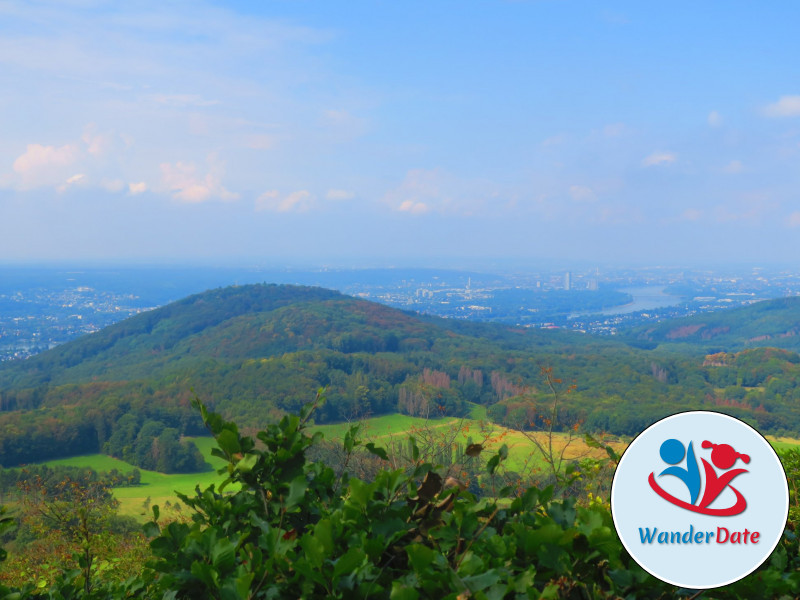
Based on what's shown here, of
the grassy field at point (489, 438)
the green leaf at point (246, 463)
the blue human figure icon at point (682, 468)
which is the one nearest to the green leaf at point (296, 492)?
the green leaf at point (246, 463)

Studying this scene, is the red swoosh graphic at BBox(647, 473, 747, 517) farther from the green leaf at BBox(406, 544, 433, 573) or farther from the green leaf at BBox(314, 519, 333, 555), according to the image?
the green leaf at BBox(314, 519, 333, 555)

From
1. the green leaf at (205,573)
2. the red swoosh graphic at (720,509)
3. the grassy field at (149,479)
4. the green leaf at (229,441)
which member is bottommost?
the grassy field at (149,479)

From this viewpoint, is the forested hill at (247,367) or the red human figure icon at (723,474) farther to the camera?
the forested hill at (247,367)

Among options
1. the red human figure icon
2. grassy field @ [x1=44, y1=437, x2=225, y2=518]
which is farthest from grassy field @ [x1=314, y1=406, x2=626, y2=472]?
grassy field @ [x1=44, y1=437, x2=225, y2=518]

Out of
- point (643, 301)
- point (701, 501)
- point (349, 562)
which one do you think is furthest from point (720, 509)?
point (643, 301)

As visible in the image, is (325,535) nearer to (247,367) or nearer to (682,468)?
(682,468)

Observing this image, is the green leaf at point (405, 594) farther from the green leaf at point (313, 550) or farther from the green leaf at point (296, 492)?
the green leaf at point (296, 492)

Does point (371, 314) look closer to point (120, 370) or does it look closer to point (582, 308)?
point (120, 370)

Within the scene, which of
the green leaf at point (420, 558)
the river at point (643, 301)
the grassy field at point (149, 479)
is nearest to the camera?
the green leaf at point (420, 558)

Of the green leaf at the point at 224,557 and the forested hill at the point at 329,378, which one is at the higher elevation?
the green leaf at the point at 224,557
